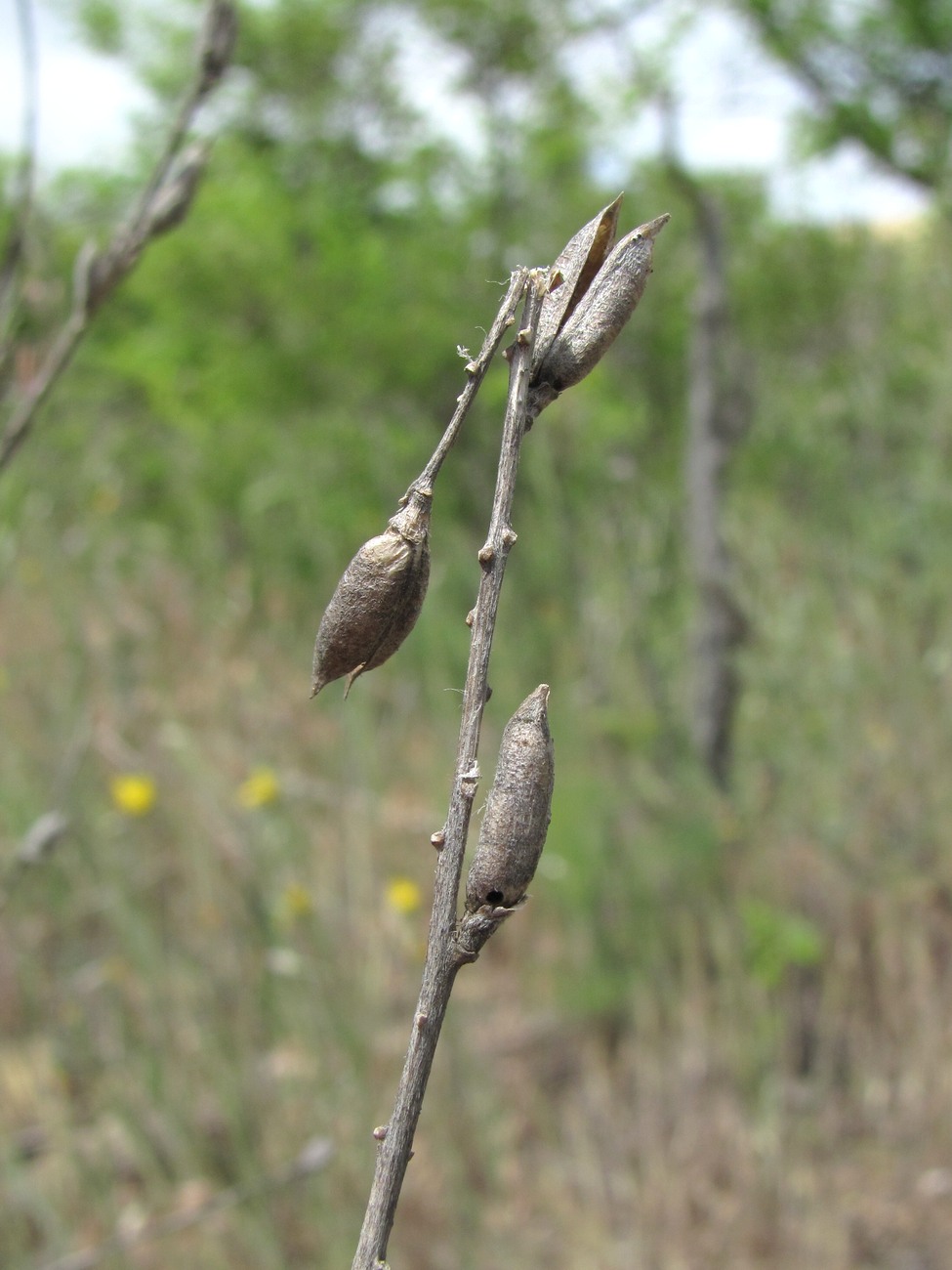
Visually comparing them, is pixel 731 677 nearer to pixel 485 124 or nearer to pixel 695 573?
pixel 695 573

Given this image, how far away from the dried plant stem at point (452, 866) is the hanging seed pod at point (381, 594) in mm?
27

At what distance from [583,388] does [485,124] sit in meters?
1.26

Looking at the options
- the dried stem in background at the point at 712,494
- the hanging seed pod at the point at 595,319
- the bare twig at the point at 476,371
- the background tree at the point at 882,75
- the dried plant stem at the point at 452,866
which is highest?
the background tree at the point at 882,75

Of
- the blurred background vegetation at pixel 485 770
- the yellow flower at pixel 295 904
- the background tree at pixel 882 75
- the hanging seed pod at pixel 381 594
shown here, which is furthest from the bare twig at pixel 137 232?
the background tree at pixel 882 75

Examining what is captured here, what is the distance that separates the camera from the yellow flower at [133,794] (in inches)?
89.6

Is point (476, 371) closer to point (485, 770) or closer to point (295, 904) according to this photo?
point (295, 904)

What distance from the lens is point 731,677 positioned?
280 centimetres

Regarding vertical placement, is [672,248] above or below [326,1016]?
above

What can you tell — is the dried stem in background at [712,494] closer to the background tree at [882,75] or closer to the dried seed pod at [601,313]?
the dried seed pod at [601,313]

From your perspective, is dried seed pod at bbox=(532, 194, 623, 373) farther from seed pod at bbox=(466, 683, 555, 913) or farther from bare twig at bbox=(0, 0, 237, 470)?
bare twig at bbox=(0, 0, 237, 470)

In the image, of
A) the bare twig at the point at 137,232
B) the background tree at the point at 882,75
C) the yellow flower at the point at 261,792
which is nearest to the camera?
the bare twig at the point at 137,232

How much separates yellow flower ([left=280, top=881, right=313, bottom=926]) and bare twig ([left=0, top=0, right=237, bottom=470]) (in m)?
1.22

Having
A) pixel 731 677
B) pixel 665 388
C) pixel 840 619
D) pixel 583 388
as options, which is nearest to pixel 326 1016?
pixel 731 677

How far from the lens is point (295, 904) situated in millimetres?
1873
